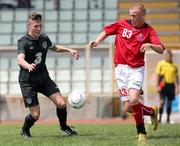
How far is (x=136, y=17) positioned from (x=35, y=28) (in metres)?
1.65

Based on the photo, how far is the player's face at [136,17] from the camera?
9352mm

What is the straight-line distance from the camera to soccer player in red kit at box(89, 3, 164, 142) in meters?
9.39

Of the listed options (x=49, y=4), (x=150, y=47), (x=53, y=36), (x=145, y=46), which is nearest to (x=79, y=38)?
(x=53, y=36)

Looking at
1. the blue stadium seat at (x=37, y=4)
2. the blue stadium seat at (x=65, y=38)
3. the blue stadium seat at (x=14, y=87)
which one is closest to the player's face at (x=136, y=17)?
the blue stadium seat at (x=14, y=87)

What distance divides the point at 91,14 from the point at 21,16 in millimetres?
2812

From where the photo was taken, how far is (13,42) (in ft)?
80.0

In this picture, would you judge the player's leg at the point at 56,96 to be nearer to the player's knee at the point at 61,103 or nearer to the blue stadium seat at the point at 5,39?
the player's knee at the point at 61,103

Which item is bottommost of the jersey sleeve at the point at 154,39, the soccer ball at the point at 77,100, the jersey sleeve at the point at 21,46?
the soccer ball at the point at 77,100

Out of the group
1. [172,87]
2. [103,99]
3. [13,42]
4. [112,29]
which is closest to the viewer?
[112,29]

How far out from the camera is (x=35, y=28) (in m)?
10.0

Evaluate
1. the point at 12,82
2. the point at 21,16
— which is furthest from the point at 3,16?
the point at 12,82

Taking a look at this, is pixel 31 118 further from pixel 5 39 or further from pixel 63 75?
pixel 5 39

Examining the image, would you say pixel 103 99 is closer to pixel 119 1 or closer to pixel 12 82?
pixel 12 82

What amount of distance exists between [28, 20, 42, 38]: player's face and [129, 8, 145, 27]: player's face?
1.49 m
